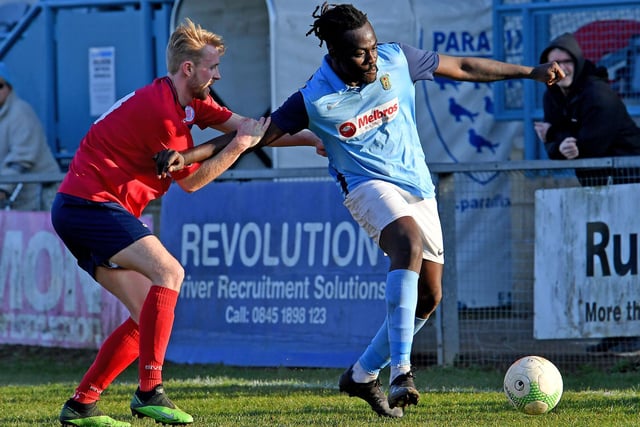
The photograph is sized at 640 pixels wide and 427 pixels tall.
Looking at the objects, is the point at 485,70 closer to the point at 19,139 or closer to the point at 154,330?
the point at 154,330

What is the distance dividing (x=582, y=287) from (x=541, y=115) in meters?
2.04

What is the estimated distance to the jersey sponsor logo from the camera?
21.5 ft

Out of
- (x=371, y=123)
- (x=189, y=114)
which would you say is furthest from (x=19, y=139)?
(x=371, y=123)

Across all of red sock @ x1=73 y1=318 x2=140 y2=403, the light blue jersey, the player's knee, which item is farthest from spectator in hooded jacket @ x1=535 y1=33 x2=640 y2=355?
red sock @ x1=73 y1=318 x2=140 y2=403

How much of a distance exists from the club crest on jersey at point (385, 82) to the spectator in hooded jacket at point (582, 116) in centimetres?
305

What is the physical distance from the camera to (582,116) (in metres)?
9.58

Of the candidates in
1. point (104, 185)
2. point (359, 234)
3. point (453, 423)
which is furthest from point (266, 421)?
point (359, 234)

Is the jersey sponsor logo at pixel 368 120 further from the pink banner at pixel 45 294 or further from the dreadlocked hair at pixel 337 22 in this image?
the pink banner at pixel 45 294

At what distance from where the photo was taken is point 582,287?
29.2 feet

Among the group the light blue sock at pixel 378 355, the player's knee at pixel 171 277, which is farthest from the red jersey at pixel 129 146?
the light blue sock at pixel 378 355

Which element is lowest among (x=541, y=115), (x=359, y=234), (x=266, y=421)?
(x=266, y=421)

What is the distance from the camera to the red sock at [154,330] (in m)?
6.28

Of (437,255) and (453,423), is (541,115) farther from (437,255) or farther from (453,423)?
(453,423)

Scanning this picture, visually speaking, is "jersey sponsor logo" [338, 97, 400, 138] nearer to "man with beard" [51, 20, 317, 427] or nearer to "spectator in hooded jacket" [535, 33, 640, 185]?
"man with beard" [51, 20, 317, 427]
